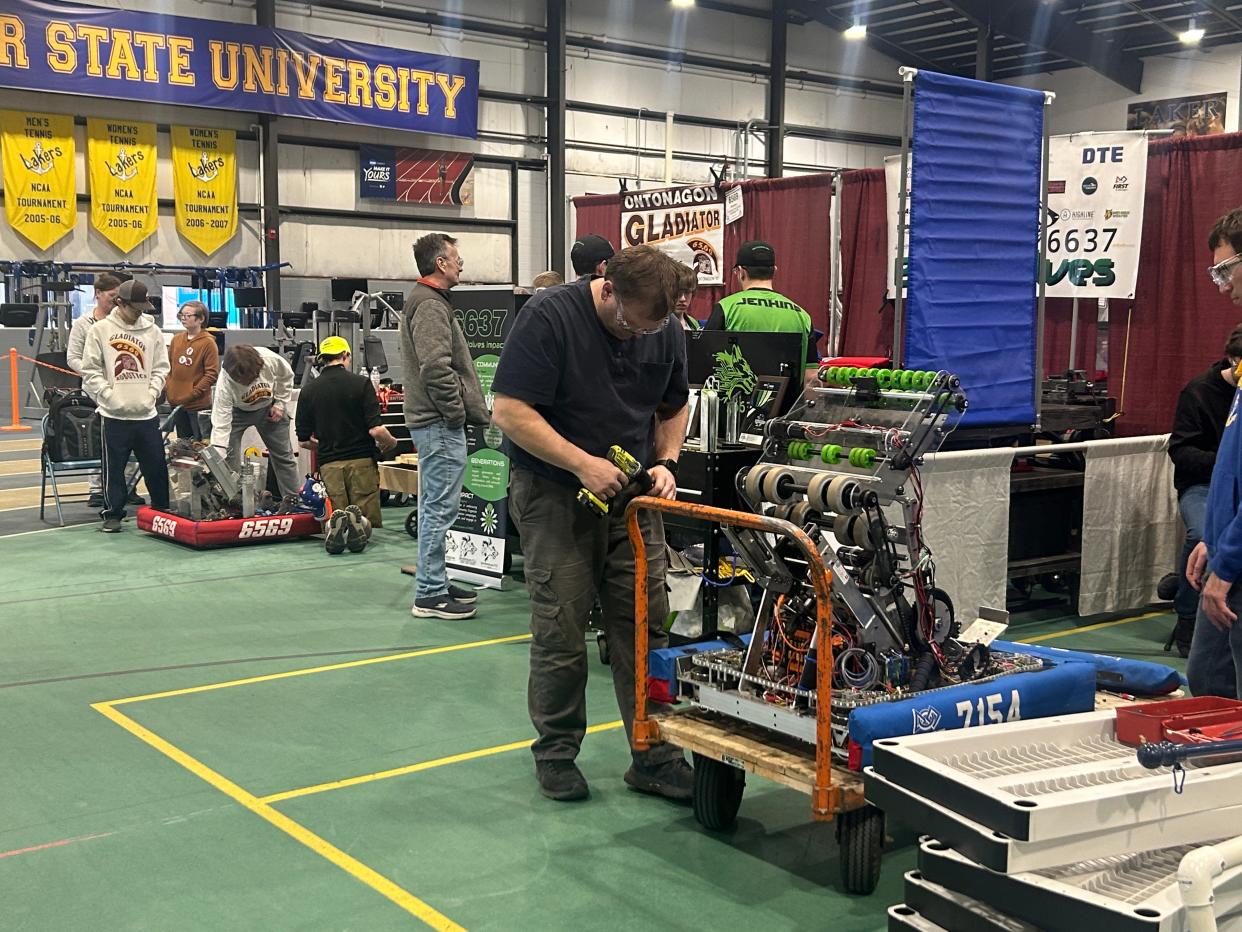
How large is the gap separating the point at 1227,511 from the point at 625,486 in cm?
161

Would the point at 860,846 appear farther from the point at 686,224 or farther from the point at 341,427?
the point at 686,224

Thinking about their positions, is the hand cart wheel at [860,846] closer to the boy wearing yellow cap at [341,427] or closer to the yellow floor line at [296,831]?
the yellow floor line at [296,831]

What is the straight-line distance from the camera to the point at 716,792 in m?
3.77

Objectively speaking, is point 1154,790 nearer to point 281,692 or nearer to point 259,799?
point 259,799

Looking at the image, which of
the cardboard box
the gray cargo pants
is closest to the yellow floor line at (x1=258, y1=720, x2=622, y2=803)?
the gray cargo pants

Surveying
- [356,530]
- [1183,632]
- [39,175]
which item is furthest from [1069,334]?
[39,175]

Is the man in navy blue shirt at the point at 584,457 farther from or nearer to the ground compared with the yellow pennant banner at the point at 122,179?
nearer to the ground

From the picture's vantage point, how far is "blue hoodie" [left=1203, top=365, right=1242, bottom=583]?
9.90ft

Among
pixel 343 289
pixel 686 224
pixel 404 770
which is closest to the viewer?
pixel 404 770

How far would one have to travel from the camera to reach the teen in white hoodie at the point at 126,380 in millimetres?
8555

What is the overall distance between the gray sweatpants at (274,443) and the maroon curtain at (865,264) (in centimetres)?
495

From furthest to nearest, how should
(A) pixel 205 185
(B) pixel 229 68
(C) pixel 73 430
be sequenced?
(A) pixel 205 185 → (B) pixel 229 68 → (C) pixel 73 430

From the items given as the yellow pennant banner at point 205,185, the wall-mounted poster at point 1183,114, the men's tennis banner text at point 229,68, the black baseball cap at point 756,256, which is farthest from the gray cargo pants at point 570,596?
the wall-mounted poster at point 1183,114

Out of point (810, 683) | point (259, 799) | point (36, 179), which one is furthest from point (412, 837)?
point (36, 179)
